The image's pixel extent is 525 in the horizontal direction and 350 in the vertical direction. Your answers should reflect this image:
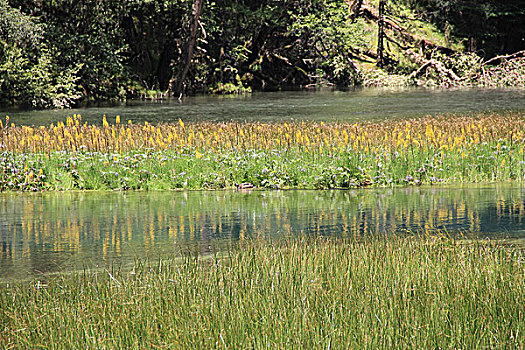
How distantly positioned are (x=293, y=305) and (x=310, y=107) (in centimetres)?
2415

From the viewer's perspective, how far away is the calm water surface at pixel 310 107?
24828mm

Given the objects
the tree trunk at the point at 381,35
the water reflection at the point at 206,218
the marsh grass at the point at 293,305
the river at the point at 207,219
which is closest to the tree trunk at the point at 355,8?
the tree trunk at the point at 381,35

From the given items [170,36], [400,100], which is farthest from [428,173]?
[170,36]

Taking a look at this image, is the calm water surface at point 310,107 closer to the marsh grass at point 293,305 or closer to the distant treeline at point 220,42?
→ the distant treeline at point 220,42

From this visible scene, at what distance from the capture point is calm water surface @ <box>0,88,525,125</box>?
24828 millimetres

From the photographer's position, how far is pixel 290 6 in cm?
4181

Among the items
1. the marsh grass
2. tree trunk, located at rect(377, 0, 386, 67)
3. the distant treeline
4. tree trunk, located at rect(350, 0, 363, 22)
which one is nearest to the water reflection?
the marsh grass

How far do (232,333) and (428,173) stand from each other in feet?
27.7

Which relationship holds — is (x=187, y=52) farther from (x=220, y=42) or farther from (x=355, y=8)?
(x=355, y=8)

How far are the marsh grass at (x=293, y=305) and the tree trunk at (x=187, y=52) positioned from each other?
29.6 meters

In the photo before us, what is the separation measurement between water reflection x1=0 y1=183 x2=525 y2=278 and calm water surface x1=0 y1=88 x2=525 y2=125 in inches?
474

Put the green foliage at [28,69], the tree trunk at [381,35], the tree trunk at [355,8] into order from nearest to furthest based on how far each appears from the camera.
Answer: the green foliage at [28,69] < the tree trunk at [381,35] < the tree trunk at [355,8]

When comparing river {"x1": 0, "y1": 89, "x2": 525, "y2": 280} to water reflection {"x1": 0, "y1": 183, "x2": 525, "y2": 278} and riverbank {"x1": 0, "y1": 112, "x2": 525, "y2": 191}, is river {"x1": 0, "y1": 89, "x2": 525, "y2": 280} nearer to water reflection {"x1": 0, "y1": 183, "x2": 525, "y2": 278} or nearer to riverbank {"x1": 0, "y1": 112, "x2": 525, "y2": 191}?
water reflection {"x1": 0, "y1": 183, "x2": 525, "y2": 278}

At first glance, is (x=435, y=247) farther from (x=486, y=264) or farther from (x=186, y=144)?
(x=186, y=144)
